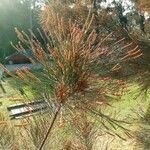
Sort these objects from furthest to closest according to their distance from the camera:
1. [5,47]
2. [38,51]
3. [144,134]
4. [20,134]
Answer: [5,47], [144,134], [20,134], [38,51]

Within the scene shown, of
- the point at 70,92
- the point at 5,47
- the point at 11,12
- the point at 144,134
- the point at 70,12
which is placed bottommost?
the point at 5,47

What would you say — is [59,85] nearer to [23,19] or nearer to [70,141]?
[70,141]

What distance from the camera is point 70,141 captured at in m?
3.13

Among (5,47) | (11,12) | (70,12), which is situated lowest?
(5,47)

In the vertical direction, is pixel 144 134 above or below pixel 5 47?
above

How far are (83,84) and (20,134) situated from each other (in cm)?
115

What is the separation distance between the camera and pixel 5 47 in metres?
33.1

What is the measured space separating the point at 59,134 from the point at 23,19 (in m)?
32.1

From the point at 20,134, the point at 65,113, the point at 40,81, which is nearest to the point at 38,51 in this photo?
the point at 40,81

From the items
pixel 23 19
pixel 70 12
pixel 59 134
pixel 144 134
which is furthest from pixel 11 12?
pixel 59 134

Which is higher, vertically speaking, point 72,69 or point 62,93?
point 72,69

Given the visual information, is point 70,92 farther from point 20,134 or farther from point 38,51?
point 20,134

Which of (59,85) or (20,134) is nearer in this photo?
(59,85)

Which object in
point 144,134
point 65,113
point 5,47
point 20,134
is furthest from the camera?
point 5,47
